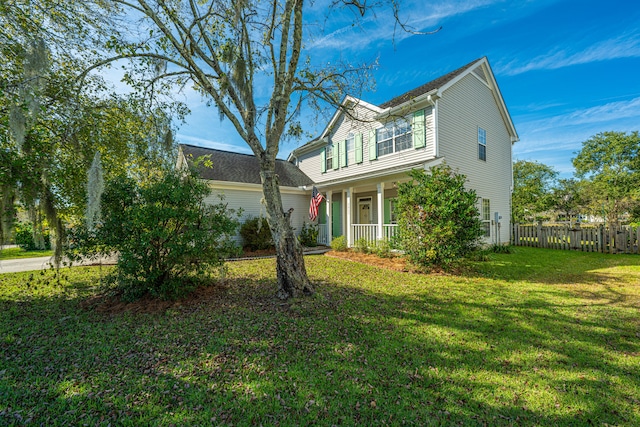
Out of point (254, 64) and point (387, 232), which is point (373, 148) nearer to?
point (387, 232)

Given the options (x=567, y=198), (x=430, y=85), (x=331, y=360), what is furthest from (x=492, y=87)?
(x=567, y=198)

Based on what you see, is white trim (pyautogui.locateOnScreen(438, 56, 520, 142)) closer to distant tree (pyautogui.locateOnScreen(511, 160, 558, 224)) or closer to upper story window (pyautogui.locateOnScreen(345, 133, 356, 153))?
upper story window (pyautogui.locateOnScreen(345, 133, 356, 153))

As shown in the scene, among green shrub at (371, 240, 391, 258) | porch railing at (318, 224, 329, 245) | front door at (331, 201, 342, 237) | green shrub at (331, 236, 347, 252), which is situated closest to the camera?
green shrub at (371, 240, 391, 258)

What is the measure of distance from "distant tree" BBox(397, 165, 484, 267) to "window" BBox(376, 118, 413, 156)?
357 cm

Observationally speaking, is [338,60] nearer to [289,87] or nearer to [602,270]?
[289,87]

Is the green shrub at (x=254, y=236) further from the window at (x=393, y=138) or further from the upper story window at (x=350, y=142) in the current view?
the window at (x=393, y=138)

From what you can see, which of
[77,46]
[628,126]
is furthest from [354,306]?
[628,126]

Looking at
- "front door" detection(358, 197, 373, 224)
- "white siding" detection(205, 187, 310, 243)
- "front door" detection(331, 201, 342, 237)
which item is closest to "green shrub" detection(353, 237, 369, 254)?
"front door" detection(358, 197, 373, 224)

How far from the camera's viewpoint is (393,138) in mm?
11281

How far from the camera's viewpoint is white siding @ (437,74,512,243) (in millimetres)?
10453

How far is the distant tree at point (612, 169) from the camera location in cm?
1809

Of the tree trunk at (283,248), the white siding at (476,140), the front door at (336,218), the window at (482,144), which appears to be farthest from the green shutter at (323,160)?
the tree trunk at (283,248)

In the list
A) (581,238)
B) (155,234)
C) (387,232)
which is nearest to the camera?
(155,234)

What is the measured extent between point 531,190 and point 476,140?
24.5 metres
